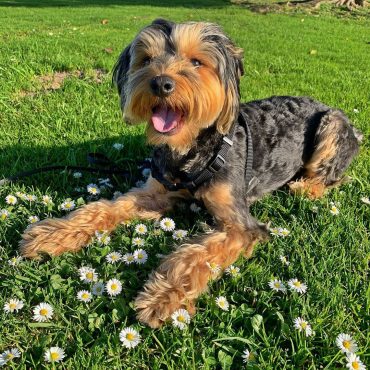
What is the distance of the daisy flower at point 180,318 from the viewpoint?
2.65 metres

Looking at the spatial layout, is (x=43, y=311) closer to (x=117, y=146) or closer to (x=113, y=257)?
(x=113, y=257)

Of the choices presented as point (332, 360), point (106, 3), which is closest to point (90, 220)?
point (332, 360)

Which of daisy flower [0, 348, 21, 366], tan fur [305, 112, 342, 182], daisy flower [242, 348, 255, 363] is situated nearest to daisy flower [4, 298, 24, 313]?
daisy flower [0, 348, 21, 366]

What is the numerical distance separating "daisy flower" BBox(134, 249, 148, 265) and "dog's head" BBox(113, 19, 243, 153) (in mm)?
915

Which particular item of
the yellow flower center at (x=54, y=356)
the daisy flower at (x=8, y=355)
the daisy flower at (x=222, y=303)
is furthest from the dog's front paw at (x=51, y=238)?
the daisy flower at (x=222, y=303)

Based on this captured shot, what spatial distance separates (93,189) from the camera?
425 centimetres

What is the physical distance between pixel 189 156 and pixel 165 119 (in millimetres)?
484

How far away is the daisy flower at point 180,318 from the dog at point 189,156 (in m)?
0.08

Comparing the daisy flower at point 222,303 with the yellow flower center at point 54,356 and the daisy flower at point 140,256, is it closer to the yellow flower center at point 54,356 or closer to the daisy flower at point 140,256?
the daisy flower at point 140,256

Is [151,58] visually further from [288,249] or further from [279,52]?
[279,52]

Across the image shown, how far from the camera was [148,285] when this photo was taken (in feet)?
9.72

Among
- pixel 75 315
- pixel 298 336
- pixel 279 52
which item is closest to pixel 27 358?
pixel 75 315

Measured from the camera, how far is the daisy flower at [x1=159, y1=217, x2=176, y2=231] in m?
3.68

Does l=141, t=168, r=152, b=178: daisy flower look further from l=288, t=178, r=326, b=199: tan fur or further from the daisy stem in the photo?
the daisy stem
